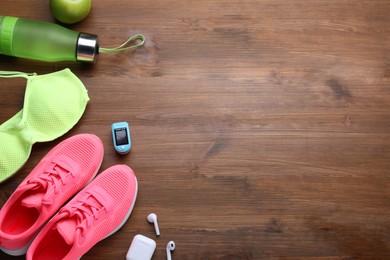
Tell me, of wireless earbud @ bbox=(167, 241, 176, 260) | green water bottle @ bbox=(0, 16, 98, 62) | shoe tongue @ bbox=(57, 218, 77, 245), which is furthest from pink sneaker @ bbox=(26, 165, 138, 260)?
green water bottle @ bbox=(0, 16, 98, 62)

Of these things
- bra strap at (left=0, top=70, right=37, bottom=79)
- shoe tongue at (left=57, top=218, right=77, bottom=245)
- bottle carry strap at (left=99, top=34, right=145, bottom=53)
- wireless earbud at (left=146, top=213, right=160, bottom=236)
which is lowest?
wireless earbud at (left=146, top=213, right=160, bottom=236)

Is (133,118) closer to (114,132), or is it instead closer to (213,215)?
(114,132)

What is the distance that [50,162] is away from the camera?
1.17 meters

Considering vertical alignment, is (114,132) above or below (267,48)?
below

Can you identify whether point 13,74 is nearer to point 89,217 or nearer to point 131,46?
point 131,46

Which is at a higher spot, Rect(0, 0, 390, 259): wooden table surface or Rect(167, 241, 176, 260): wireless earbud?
Rect(0, 0, 390, 259): wooden table surface

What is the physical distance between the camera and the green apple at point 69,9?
3.93 feet

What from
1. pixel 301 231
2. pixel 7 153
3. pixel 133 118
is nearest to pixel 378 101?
pixel 301 231

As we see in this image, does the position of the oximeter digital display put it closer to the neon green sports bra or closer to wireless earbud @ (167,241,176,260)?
the neon green sports bra

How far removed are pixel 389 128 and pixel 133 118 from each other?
707 mm

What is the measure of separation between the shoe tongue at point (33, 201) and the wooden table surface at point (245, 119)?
110 mm

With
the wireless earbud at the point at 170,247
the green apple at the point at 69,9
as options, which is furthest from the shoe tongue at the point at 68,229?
the green apple at the point at 69,9

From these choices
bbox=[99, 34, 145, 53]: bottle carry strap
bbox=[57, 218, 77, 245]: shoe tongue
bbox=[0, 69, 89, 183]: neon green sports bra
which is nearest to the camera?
bbox=[57, 218, 77, 245]: shoe tongue

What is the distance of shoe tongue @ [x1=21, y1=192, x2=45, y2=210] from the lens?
3.58ft
